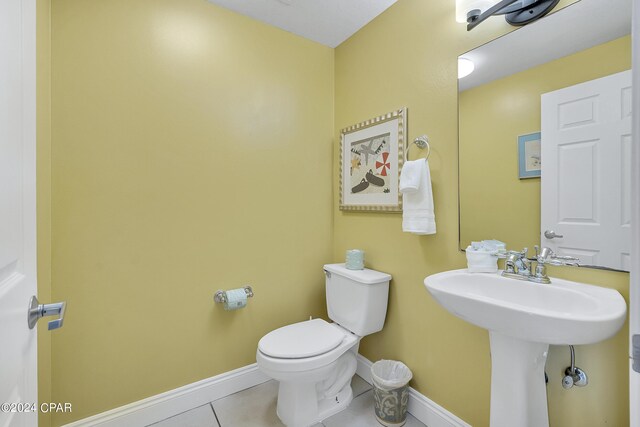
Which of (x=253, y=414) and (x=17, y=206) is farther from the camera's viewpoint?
(x=253, y=414)

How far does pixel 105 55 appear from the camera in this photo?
1410 mm

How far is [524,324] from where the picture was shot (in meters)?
0.84

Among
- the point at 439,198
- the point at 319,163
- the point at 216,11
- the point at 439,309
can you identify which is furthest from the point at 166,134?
the point at 439,309

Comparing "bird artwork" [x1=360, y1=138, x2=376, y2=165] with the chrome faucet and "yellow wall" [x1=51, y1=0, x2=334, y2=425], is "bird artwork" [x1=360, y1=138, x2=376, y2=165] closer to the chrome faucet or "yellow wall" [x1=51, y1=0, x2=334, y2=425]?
"yellow wall" [x1=51, y1=0, x2=334, y2=425]

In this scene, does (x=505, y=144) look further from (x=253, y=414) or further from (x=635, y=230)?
(x=253, y=414)

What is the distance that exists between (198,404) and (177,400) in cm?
12

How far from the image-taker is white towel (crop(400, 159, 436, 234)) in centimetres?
144

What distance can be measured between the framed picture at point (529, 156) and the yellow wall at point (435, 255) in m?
0.27

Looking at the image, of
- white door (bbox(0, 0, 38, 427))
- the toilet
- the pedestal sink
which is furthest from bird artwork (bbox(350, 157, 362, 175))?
white door (bbox(0, 0, 38, 427))

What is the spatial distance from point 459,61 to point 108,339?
7.35 ft

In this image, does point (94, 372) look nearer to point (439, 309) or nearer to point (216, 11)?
point (439, 309)

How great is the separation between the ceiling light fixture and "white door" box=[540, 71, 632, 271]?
0.34m

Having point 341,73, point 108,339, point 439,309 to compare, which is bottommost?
point 108,339

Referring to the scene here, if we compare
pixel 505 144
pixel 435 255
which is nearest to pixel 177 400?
pixel 435 255
